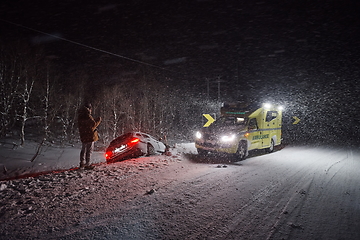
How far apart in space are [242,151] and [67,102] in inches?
801

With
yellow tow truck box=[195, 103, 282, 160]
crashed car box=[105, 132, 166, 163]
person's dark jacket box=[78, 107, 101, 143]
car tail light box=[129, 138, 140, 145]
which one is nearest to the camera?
person's dark jacket box=[78, 107, 101, 143]

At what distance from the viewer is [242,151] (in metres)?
10.1

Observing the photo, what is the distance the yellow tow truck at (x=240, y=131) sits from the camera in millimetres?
9750

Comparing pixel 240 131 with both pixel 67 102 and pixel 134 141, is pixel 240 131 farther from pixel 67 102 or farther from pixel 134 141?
pixel 67 102

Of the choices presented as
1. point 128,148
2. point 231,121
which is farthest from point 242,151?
point 128,148

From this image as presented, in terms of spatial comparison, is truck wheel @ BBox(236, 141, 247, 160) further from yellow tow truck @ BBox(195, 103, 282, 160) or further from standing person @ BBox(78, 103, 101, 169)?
standing person @ BBox(78, 103, 101, 169)

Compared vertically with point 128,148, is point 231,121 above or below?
above

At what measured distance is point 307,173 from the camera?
7551 millimetres

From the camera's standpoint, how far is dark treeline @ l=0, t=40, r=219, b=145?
1967cm

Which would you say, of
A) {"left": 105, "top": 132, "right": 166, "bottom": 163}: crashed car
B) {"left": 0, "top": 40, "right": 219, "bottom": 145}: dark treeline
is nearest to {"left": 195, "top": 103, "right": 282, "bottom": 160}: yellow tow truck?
{"left": 105, "top": 132, "right": 166, "bottom": 163}: crashed car

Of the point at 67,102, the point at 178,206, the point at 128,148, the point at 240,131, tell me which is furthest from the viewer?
the point at 67,102

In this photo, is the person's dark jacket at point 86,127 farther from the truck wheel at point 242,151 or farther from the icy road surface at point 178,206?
the truck wheel at point 242,151

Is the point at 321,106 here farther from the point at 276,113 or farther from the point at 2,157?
the point at 2,157

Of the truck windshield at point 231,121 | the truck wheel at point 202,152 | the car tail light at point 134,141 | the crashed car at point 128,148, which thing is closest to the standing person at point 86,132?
the crashed car at point 128,148
